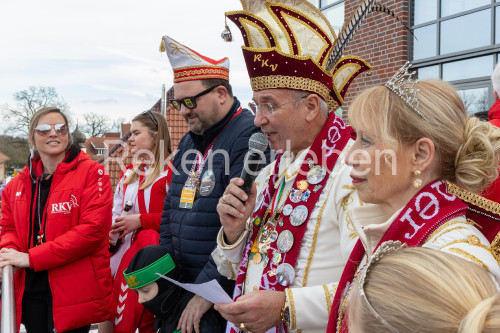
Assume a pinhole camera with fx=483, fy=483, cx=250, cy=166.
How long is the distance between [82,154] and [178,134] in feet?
25.5

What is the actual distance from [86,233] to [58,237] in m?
0.18

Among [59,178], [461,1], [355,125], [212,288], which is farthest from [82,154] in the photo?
[461,1]

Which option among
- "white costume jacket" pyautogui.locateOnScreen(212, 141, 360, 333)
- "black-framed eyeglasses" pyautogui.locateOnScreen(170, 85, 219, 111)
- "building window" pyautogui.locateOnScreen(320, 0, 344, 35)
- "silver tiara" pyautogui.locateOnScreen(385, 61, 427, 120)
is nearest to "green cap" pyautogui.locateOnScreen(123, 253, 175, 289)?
"white costume jacket" pyautogui.locateOnScreen(212, 141, 360, 333)

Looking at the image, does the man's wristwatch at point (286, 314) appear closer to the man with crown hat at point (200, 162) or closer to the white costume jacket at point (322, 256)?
the white costume jacket at point (322, 256)

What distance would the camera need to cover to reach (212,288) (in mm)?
1891

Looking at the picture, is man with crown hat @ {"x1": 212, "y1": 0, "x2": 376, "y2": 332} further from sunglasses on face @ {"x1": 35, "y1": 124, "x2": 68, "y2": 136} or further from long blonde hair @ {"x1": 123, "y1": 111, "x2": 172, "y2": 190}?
long blonde hair @ {"x1": 123, "y1": 111, "x2": 172, "y2": 190}

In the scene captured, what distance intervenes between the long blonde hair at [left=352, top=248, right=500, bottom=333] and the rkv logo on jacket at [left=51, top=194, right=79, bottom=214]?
276 cm

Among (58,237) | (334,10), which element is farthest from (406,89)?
(334,10)

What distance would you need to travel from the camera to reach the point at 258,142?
2.30 metres

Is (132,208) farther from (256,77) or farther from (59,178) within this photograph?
(256,77)

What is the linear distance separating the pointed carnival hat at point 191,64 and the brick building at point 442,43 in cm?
388

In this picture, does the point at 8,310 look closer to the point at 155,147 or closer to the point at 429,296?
the point at 429,296

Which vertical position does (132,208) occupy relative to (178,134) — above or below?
below

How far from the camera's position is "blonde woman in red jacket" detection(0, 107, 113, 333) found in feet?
10.5
